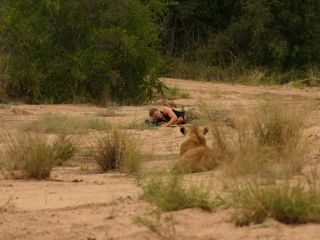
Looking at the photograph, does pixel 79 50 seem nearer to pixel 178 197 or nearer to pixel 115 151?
pixel 115 151

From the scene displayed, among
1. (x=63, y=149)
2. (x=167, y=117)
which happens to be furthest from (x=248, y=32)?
(x=63, y=149)

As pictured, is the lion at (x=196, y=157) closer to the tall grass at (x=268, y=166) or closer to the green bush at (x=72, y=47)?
the tall grass at (x=268, y=166)

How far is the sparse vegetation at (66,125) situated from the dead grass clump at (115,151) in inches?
117

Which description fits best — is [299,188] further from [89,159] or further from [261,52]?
[261,52]

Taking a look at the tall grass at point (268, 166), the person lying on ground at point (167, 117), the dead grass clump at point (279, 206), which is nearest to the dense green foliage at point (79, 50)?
the person lying on ground at point (167, 117)

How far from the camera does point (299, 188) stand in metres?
6.89

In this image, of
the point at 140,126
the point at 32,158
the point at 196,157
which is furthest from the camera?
the point at 140,126

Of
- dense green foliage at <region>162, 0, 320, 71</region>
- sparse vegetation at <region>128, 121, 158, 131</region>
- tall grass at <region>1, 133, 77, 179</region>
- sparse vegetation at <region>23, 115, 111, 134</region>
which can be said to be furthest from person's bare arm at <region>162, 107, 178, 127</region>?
dense green foliage at <region>162, 0, 320, 71</region>

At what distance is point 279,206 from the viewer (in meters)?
6.74

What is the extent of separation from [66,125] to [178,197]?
7.71 meters

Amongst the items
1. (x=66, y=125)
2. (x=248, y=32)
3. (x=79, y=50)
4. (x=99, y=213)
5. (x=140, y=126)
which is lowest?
(x=99, y=213)

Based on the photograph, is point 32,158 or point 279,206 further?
point 32,158

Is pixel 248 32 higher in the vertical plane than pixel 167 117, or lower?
higher

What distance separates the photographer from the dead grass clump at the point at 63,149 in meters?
11.2
